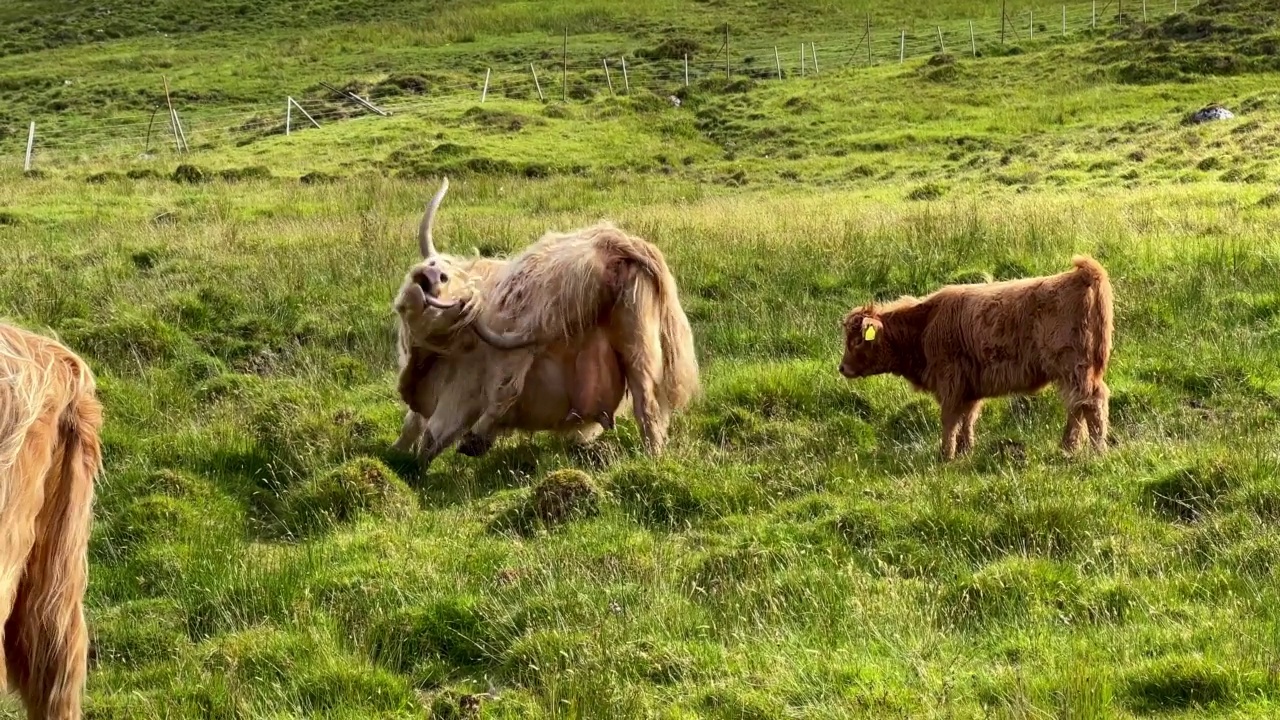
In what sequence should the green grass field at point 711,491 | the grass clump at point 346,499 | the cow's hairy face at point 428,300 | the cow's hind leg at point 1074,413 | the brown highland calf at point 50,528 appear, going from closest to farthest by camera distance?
the brown highland calf at point 50,528, the green grass field at point 711,491, the grass clump at point 346,499, the cow's hind leg at point 1074,413, the cow's hairy face at point 428,300

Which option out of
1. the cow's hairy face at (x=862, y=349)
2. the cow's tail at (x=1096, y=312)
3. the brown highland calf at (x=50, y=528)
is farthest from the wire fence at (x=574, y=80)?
the brown highland calf at (x=50, y=528)

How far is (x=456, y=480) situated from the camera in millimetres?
7688

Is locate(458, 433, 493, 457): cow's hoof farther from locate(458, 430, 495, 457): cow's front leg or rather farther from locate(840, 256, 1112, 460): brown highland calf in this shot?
locate(840, 256, 1112, 460): brown highland calf

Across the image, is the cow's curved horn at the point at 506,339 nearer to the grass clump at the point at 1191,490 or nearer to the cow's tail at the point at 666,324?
the cow's tail at the point at 666,324

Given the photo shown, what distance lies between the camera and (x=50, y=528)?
3590 millimetres

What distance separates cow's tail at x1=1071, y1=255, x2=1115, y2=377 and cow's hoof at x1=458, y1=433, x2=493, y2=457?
399cm

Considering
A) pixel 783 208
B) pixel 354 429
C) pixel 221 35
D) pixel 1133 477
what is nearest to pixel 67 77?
pixel 221 35

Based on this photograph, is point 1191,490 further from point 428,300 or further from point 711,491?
point 428,300

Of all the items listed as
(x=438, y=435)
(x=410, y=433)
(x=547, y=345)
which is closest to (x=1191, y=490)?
(x=547, y=345)

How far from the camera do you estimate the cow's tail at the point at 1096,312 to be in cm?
732

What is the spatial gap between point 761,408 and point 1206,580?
156 inches

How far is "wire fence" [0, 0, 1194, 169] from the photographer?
109 ft

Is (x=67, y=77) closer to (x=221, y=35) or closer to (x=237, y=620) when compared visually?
(x=221, y=35)

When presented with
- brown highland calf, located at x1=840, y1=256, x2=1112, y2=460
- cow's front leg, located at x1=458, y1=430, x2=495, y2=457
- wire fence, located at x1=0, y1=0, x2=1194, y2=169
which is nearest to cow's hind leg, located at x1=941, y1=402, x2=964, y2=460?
brown highland calf, located at x1=840, y1=256, x2=1112, y2=460
